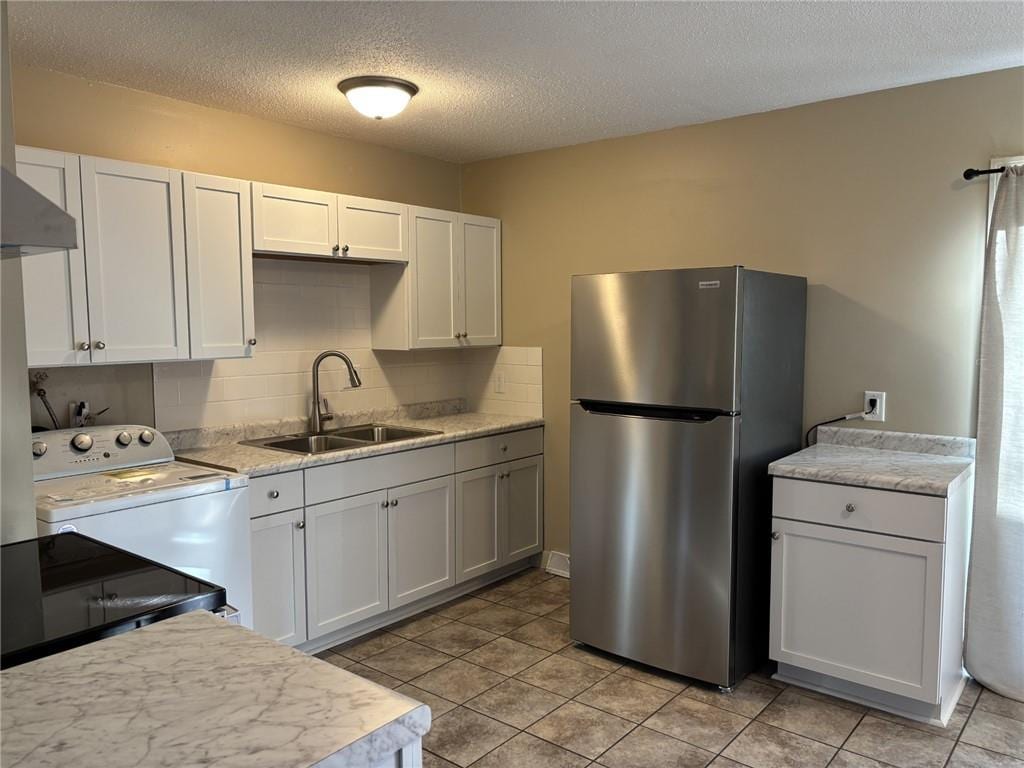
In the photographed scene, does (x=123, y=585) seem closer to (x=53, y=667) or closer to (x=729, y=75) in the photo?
(x=53, y=667)

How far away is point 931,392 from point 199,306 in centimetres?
289

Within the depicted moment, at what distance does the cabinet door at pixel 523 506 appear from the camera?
4.01 m

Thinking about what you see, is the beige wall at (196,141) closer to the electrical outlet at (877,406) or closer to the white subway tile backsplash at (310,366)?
the white subway tile backsplash at (310,366)

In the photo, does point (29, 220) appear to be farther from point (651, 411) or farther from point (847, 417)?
point (847, 417)

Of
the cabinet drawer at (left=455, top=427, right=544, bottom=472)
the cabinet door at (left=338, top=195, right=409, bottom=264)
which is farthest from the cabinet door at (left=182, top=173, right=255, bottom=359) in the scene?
the cabinet drawer at (left=455, top=427, right=544, bottom=472)

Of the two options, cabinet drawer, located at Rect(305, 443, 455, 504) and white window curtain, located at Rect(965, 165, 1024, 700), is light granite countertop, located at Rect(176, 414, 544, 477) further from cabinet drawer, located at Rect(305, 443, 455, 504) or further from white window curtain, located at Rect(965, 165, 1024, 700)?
white window curtain, located at Rect(965, 165, 1024, 700)

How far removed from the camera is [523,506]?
4.11 m

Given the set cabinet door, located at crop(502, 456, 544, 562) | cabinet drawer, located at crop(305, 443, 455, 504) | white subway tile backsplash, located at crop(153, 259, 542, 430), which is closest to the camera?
cabinet drawer, located at crop(305, 443, 455, 504)

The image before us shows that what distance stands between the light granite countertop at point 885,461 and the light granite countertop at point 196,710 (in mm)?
2065

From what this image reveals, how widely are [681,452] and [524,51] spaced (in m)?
1.55

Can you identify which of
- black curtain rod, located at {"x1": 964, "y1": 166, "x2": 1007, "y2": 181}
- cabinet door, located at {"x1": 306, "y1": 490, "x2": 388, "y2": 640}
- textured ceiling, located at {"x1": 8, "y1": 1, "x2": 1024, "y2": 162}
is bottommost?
cabinet door, located at {"x1": 306, "y1": 490, "x2": 388, "y2": 640}

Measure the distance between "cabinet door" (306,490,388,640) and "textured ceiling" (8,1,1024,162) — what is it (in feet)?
5.63

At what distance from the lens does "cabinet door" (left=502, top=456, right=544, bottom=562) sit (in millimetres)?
4012

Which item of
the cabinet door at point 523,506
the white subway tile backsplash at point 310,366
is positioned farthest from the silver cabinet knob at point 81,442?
the cabinet door at point 523,506
